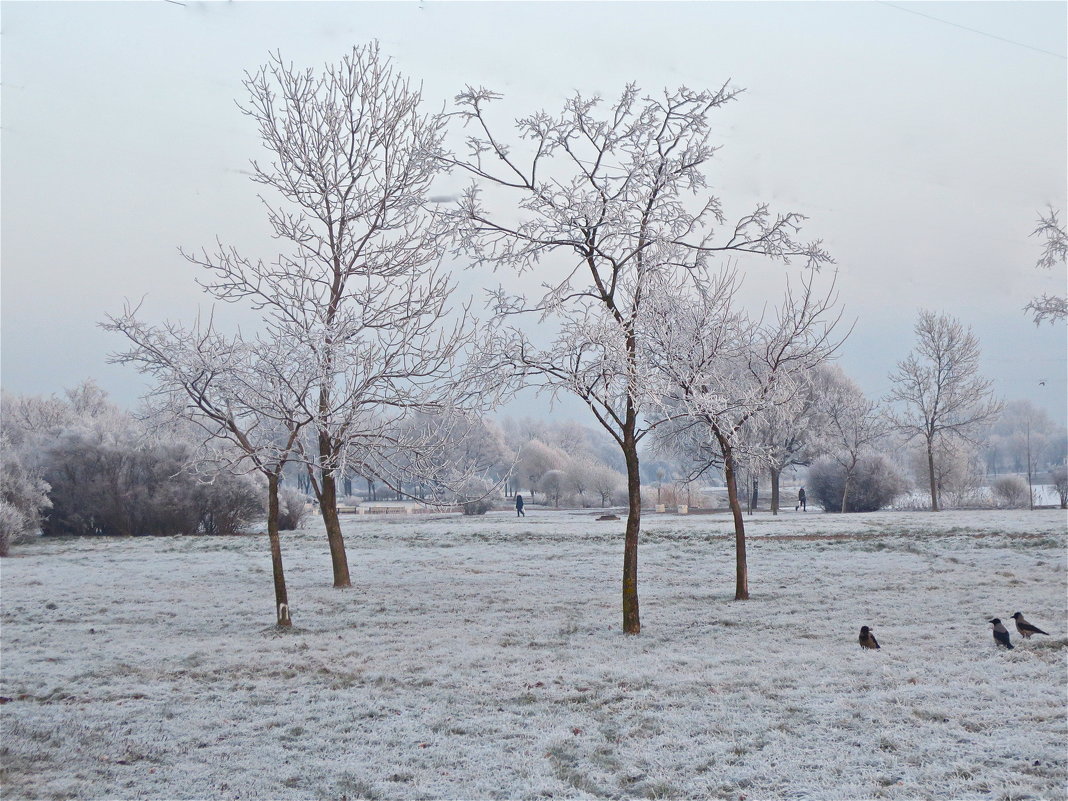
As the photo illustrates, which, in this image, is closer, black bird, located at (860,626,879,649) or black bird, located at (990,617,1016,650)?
black bird, located at (990,617,1016,650)

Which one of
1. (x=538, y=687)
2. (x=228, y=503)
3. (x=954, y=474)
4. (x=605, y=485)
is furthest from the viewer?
(x=605, y=485)

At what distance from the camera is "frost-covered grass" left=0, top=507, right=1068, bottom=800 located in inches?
214

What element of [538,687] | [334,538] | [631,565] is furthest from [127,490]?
[538,687]

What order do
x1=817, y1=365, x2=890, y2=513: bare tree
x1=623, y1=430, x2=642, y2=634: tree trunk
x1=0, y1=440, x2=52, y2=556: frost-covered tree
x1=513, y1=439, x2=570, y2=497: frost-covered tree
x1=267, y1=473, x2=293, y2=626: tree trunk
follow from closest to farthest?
x1=623, y1=430, x2=642, y2=634: tree trunk, x1=267, y1=473, x2=293, y2=626: tree trunk, x1=0, y1=440, x2=52, y2=556: frost-covered tree, x1=817, y1=365, x2=890, y2=513: bare tree, x1=513, y1=439, x2=570, y2=497: frost-covered tree

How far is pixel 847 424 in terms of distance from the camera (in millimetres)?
40781

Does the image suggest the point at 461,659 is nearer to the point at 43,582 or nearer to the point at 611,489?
the point at 43,582

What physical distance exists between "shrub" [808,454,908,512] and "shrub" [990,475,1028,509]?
553 centimetres

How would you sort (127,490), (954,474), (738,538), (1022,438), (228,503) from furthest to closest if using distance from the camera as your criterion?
(1022,438) → (954,474) → (228,503) → (127,490) → (738,538)

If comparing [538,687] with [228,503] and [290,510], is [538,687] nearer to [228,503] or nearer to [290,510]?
[228,503]

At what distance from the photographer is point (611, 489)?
57.2 m

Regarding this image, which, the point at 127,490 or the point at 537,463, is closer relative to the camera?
the point at 127,490

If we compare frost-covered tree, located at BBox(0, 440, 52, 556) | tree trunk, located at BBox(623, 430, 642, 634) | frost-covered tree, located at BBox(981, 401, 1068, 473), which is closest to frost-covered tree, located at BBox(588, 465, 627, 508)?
frost-covered tree, located at BBox(0, 440, 52, 556)

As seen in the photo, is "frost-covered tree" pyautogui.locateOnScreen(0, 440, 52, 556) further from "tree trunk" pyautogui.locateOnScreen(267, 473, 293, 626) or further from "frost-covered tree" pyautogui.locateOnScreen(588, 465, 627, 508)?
"frost-covered tree" pyautogui.locateOnScreen(588, 465, 627, 508)

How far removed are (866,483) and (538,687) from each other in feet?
128
